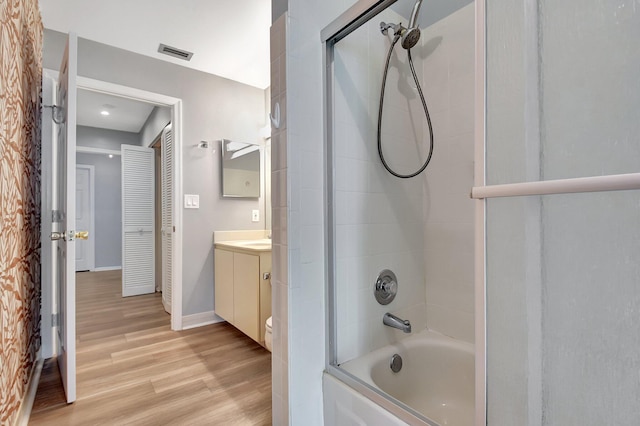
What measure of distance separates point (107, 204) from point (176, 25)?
4.81 meters

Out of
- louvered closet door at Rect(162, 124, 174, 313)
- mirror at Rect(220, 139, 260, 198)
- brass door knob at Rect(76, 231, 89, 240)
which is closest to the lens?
brass door knob at Rect(76, 231, 89, 240)

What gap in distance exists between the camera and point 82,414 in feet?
5.00

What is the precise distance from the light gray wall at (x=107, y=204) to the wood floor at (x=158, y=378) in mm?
3245

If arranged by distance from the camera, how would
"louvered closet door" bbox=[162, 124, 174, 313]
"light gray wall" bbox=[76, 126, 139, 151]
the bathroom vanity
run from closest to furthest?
1. the bathroom vanity
2. "louvered closet door" bbox=[162, 124, 174, 313]
3. "light gray wall" bbox=[76, 126, 139, 151]

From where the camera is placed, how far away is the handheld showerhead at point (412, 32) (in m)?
1.42

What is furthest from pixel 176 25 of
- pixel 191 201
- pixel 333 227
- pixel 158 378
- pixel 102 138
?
pixel 102 138

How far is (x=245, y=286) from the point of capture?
89.4 inches

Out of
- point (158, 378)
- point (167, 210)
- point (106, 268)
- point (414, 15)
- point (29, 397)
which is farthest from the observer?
point (106, 268)

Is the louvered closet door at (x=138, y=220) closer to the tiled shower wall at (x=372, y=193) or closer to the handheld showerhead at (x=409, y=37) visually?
the tiled shower wall at (x=372, y=193)

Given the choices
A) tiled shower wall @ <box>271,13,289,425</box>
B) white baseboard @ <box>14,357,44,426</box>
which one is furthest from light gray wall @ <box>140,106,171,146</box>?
tiled shower wall @ <box>271,13,289,425</box>

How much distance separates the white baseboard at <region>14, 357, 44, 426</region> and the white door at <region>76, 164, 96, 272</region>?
13.9 feet

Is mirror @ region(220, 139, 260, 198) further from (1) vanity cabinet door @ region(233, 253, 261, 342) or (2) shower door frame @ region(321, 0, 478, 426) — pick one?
(2) shower door frame @ region(321, 0, 478, 426)

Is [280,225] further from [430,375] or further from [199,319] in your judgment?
[199,319]

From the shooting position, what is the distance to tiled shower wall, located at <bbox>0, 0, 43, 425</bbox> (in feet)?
3.86
